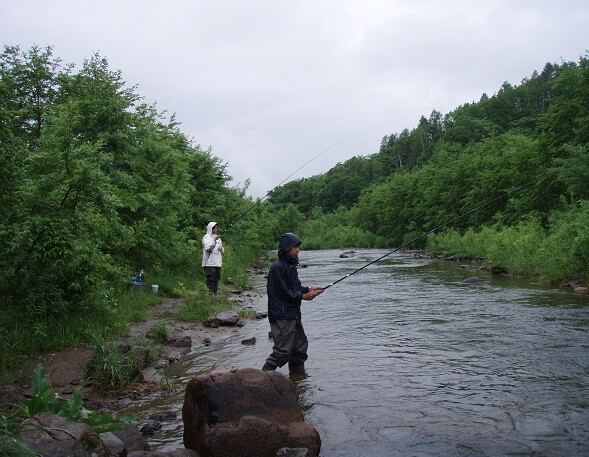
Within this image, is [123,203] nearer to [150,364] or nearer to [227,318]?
[227,318]

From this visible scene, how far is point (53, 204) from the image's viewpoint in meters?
8.33

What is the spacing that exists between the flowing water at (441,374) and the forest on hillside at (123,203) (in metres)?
2.43

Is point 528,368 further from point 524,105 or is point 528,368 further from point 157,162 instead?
point 524,105

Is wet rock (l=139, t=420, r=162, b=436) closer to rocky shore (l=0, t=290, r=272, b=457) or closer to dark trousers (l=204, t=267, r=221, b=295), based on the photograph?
rocky shore (l=0, t=290, r=272, b=457)

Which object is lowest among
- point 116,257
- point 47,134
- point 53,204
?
point 116,257

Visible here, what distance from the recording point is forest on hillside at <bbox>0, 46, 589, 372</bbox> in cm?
800

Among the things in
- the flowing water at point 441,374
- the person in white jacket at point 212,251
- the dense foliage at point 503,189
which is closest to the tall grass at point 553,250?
the dense foliage at point 503,189

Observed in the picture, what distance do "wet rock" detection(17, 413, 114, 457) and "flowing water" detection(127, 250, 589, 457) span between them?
143cm

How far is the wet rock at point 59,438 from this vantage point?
11.9 ft

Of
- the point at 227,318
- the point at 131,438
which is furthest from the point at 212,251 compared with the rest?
the point at 131,438

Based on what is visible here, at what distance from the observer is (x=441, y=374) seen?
7.31 meters

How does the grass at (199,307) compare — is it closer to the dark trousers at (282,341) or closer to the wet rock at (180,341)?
the wet rock at (180,341)

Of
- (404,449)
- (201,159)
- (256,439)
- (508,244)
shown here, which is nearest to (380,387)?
(404,449)

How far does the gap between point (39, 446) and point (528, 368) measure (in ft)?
21.2
